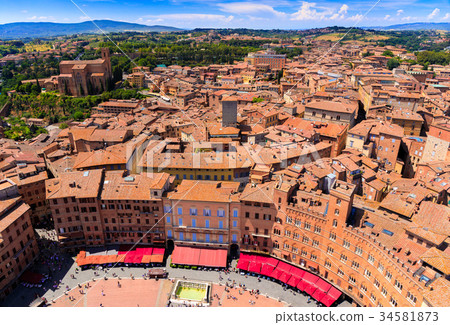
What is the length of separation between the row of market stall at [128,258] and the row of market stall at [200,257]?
7.59 ft

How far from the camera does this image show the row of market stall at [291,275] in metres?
35.8

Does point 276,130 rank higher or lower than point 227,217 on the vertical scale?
higher

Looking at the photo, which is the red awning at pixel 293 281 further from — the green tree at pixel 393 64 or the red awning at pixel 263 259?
the green tree at pixel 393 64

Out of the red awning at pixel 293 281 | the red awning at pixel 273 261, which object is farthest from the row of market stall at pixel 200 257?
the red awning at pixel 293 281

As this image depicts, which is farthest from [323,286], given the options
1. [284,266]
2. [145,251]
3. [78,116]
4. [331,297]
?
[78,116]

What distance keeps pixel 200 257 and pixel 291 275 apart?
12.4 meters

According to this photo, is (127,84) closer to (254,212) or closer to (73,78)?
(73,78)

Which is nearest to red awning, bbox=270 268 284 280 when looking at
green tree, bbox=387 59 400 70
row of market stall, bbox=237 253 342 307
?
row of market stall, bbox=237 253 342 307

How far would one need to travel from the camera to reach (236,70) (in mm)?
145750

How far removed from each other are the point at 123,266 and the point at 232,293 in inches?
626

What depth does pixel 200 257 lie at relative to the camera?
1649 inches

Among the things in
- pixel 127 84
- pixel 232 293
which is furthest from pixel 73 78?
pixel 232 293

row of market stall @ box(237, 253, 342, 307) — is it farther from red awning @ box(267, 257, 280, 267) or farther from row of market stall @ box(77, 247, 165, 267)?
row of market stall @ box(77, 247, 165, 267)

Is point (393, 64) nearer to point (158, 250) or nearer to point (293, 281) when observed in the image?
point (293, 281)
